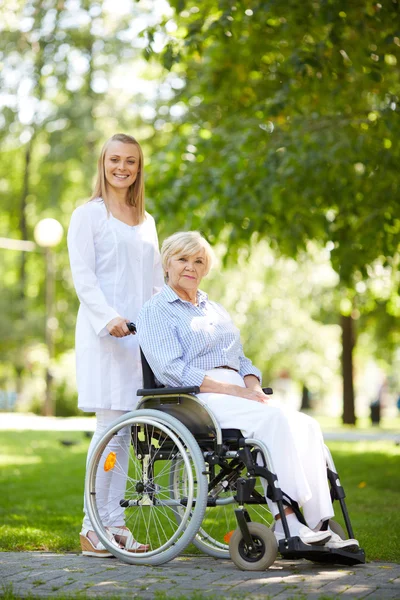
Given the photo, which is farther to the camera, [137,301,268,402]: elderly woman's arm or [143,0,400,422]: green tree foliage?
[143,0,400,422]: green tree foliage

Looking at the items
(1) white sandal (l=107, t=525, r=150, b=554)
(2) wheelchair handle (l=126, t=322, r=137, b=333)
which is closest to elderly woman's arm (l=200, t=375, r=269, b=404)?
(2) wheelchair handle (l=126, t=322, r=137, b=333)

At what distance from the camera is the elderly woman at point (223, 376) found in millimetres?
4199

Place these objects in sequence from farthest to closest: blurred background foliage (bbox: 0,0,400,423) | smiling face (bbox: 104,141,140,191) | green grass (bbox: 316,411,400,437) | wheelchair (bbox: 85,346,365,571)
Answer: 1. green grass (bbox: 316,411,400,437)
2. blurred background foliage (bbox: 0,0,400,423)
3. smiling face (bbox: 104,141,140,191)
4. wheelchair (bbox: 85,346,365,571)

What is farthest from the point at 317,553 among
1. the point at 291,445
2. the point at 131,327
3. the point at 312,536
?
the point at 131,327

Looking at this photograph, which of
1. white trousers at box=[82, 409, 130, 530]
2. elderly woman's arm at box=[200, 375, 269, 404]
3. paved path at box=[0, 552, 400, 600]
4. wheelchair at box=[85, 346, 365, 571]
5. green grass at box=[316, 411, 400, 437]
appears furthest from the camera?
green grass at box=[316, 411, 400, 437]

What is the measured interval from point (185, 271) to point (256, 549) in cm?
132

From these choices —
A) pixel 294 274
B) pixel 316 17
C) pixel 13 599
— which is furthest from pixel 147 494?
pixel 294 274

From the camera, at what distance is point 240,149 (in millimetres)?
9359

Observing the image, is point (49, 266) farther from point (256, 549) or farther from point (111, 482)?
point (256, 549)

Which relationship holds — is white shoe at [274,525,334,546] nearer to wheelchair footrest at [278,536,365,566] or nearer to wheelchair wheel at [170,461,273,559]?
wheelchair footrest at [278,536,365,566]

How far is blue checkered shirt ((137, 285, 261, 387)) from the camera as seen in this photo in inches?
179

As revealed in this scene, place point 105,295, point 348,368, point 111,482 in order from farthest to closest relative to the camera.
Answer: point 348,368 < point 105,295 < point 111,482

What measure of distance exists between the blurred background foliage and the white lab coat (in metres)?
3.15

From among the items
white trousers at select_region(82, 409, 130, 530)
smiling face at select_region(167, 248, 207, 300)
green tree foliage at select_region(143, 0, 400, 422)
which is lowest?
white trousers at select_region(82, 409, 130, 530)
